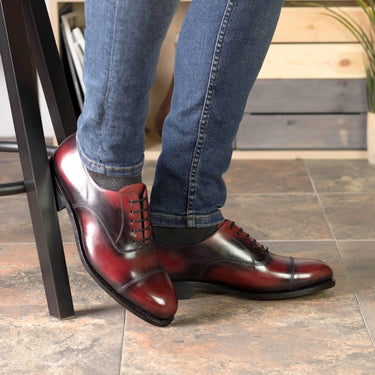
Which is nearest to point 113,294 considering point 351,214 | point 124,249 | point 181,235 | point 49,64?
point 124,249

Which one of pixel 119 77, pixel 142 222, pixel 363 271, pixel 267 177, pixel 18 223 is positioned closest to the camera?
pixel 119 77

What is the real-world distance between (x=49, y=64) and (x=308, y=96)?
1281 mm

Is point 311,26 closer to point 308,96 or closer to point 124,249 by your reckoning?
point 308,96

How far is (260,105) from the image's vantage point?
7.41ft

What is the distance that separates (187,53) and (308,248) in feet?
1.97

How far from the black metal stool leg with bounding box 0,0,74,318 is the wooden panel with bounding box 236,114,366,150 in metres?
1.29

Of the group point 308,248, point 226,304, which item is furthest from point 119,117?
point 308,248

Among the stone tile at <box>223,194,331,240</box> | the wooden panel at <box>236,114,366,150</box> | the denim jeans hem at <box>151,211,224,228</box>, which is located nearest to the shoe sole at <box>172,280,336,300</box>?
the denim jeans hem at <box>151,211,224,228</box>

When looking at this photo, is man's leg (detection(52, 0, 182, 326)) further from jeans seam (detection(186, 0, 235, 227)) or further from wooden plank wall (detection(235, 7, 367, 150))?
wooden plank wall (detection(235, 7, 367, 150))

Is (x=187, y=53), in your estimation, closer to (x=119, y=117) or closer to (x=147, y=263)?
(x=119, y=117)

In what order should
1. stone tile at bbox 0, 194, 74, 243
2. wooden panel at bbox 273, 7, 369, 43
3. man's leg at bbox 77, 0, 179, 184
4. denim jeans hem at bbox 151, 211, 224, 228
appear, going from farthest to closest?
wooden panel at bbox 273, 7, 369, 43 < stone tile at bbox 0, 194, 74, 243 < denim jeans hem at bbox 151, 211, 224, 228 < man's leg at bbox 77, 0, 179, 184

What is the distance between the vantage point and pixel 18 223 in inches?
64.6

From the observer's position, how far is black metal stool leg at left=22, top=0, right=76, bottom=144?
1.13 meters

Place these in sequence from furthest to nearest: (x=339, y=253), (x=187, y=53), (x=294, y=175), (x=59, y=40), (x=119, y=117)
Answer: (x=59, y=40), (x=294, y=175), (x=339, y=253), (x=187, y=53), (x=119, y=117)
